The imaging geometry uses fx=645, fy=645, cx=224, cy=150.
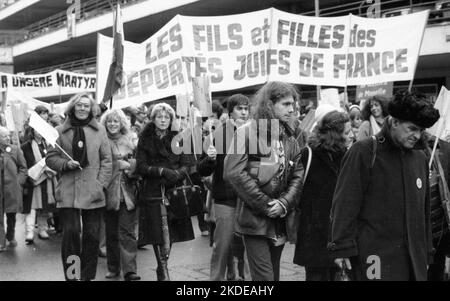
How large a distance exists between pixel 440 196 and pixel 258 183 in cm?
138

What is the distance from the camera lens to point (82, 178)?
6.14 metres

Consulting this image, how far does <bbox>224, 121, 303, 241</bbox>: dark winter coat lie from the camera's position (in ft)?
14.9

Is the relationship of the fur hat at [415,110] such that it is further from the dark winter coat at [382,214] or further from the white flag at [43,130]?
the white flag at [43,130]

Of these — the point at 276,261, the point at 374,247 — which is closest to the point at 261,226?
the point at 276,261

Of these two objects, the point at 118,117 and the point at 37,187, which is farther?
the point at 37,187

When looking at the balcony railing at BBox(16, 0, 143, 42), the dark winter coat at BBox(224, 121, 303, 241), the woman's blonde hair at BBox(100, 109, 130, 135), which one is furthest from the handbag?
the balcony railing at BBox(16, 0, 143, 42)

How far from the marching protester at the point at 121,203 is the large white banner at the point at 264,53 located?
2.74 ft

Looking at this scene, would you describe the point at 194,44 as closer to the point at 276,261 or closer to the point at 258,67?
the point at 258,67

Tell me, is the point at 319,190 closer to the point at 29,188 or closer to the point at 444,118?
the point at 444,118

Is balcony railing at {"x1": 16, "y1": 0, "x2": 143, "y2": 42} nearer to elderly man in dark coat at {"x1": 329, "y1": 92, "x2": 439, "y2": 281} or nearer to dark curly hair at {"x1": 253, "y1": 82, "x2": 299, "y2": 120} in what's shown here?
dark curly hair at {"x1": 253, "y1": 82, "x2": 299, "y2": 120}

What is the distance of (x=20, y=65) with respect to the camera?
54000 mm

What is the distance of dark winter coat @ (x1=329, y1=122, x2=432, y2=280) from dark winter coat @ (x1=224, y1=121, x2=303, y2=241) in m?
0.86

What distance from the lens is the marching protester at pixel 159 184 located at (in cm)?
631

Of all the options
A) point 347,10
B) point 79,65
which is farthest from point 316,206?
point 79,65
